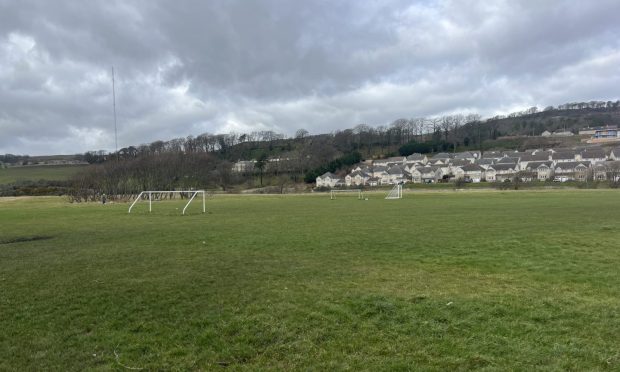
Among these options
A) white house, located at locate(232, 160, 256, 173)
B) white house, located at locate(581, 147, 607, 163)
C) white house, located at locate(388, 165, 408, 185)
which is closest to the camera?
white house, located at locate(581, 147, 607, 163)

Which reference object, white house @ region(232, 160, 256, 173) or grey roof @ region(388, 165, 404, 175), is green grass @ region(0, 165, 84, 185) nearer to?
white house @ region(232, 160, 256, 173)

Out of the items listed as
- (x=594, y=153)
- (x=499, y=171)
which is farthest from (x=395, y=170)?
(x=594, y=153)

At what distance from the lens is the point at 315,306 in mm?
8680

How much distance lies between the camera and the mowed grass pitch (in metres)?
6.37

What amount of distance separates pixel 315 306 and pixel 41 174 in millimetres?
179439

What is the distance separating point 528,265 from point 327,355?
914cm

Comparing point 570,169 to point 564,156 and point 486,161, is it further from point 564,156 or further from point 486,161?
point 486,161

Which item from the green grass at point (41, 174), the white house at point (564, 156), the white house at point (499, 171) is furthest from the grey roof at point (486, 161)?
the green grass at point (41, 174)

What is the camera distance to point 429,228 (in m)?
23.1

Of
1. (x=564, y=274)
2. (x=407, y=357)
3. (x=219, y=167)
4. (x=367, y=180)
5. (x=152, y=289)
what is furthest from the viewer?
(x=367, y=180)

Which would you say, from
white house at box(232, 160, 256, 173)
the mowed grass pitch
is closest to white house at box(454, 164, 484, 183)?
white house at box(232, 160, 256, 173)

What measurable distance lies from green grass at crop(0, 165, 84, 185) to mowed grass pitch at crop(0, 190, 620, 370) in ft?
470

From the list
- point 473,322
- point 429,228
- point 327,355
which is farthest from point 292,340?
point 429,228

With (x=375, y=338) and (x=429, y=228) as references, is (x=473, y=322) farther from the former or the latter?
(x=429, y=228)
